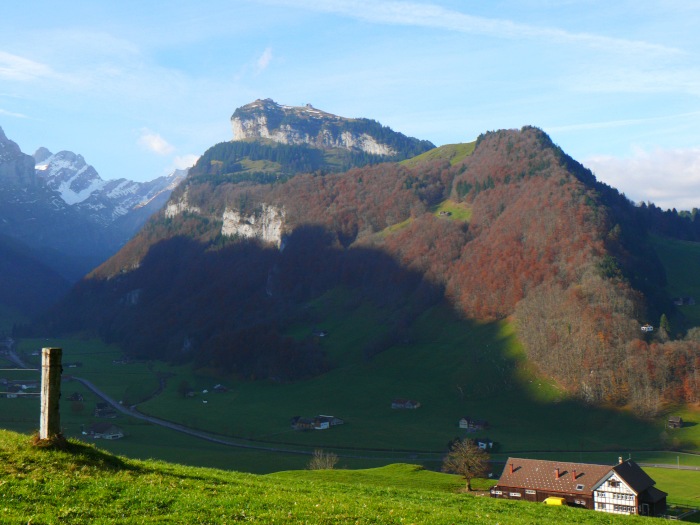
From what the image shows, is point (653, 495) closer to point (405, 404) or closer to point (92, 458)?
point (92, 458)

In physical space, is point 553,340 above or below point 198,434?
above

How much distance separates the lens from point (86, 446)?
74.6 ft

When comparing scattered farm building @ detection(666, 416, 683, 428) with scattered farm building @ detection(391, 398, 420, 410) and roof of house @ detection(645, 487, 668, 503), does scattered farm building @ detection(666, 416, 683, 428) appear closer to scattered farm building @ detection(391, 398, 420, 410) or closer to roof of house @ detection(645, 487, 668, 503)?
scattered farm building @ detection(391, 398, 420, 410)

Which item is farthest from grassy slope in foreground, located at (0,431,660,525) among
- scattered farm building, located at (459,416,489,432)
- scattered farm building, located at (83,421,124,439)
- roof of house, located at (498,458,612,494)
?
scattered farm building, located at (459,416,489,432)

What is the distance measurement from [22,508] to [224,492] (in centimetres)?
635

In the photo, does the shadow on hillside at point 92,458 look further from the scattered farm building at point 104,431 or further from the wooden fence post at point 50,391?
the scattered farm building at point 104,431

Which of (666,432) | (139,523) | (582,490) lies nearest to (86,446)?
(139,523)

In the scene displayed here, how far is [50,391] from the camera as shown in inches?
850

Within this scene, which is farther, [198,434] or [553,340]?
[553,340]

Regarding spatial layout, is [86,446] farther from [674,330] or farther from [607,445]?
[674,330]

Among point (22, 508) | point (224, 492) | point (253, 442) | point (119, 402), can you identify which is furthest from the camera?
point (119, 402)

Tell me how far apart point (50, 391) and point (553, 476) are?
203ft

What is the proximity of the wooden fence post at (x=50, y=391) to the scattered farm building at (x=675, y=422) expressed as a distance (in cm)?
14198

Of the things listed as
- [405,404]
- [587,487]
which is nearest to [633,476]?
[587,487]
